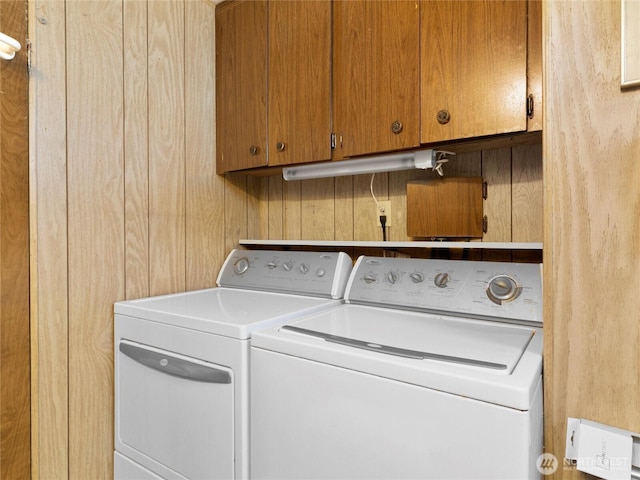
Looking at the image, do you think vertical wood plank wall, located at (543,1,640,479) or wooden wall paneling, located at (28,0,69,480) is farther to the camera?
wooden wall paneling, located at (28,0,69,480)

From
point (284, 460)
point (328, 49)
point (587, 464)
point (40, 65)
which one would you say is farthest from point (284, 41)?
point (587, 464)

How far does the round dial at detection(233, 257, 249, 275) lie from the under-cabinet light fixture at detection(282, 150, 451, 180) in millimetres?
432

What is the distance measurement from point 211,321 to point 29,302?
65 centimetres

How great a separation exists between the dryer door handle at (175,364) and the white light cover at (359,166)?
87cm

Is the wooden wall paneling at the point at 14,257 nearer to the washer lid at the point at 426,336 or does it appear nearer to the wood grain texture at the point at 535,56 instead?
the washer lid at the point at 426,336

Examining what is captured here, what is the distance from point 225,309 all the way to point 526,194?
1.12m

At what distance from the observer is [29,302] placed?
4.05ft

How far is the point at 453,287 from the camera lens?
122 centimetres

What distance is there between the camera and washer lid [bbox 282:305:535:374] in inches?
31.8

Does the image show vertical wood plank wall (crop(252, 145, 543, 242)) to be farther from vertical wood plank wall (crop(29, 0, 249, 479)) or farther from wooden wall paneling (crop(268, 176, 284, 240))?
vertical wood plank wall (crop(29, 0, 249, 479))

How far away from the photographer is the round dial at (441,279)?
4.08 feet

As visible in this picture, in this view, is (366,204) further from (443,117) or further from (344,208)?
(443,117)

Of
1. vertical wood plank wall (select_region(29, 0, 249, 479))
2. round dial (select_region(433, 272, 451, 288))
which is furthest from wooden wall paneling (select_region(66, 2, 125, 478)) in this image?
round dial (select_region(433, 272, 451, 288))

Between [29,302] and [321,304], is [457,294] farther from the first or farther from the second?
[29,302]
